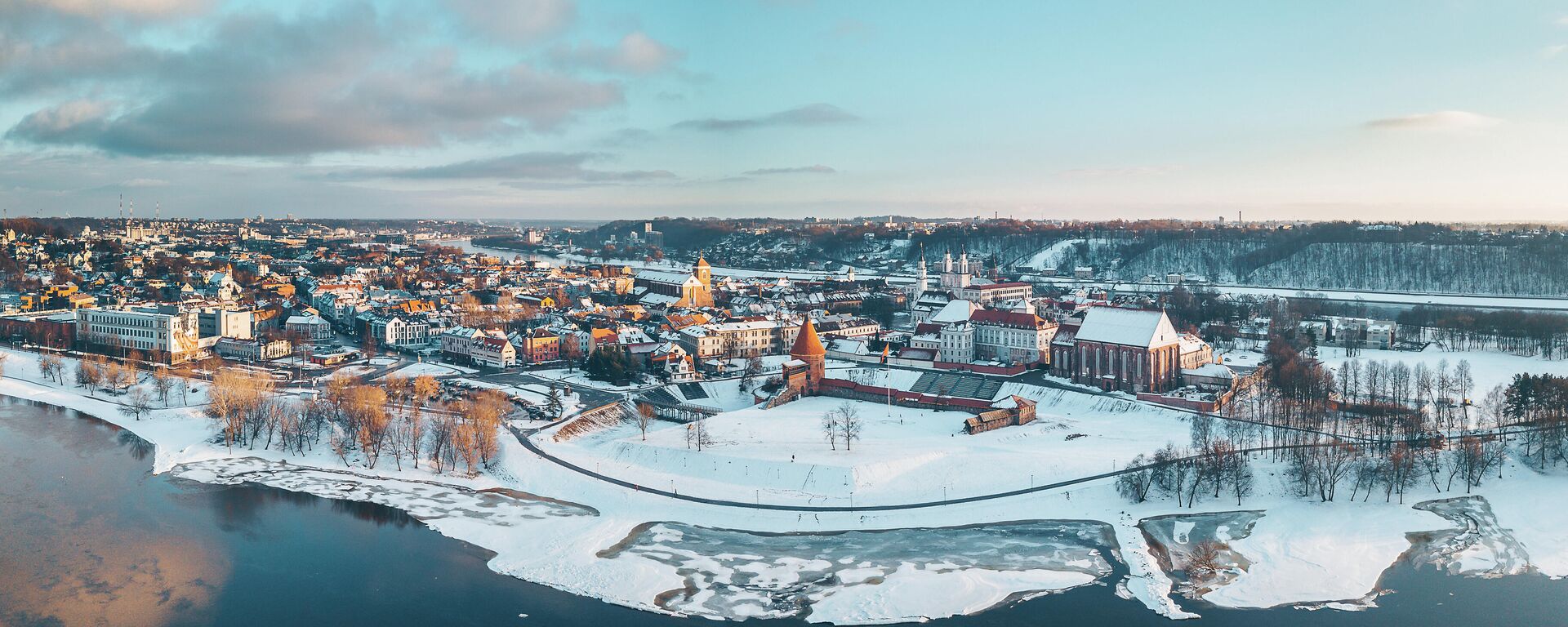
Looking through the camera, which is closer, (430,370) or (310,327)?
(430,370)

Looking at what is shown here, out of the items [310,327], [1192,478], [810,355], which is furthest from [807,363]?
[310,327]

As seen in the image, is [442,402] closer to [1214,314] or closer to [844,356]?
[844,356]

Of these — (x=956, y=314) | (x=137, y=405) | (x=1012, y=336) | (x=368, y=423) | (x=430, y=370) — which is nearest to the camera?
(x=368, y=423)

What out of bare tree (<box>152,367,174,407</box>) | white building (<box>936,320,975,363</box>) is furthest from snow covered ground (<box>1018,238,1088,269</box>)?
bare tree (<box>152,367,174,407</box>)

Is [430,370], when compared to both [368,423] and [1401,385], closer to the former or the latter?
[368,423]

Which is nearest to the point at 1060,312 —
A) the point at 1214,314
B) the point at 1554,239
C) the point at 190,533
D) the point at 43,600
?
Answer: the point at 1214,314

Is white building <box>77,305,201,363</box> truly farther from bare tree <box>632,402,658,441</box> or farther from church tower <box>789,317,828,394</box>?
church tower <box>789,317,828,394</box>
